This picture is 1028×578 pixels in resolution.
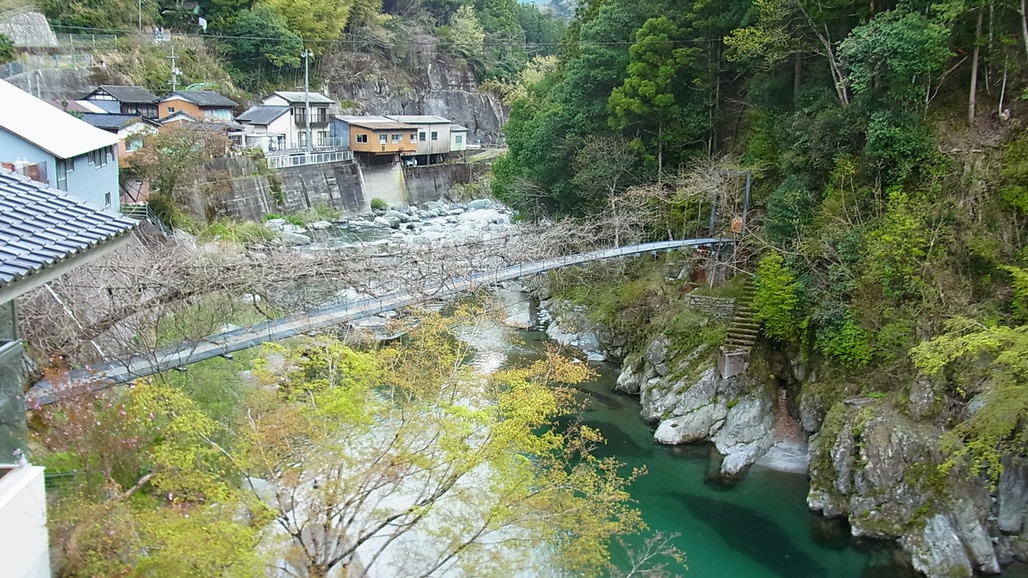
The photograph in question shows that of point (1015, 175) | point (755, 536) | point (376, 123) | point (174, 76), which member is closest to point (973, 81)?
point (1015, 175)

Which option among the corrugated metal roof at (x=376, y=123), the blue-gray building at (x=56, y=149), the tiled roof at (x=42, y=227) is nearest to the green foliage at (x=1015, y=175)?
the tiled roof at (x=42, y=227)

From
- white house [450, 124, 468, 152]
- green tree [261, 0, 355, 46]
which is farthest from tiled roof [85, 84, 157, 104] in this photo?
white house [450, 124, 468, 152]

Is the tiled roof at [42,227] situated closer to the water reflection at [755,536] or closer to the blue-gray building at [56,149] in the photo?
the blue-gray building at [56,149]

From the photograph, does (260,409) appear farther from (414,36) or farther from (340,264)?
(414,36)

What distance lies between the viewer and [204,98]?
90.0 feet

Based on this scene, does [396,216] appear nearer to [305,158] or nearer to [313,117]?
[305,158]

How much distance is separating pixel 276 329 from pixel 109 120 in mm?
16887

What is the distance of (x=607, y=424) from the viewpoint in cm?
1367

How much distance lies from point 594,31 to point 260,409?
1407cm

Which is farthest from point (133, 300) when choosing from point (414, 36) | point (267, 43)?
point (414, 36)

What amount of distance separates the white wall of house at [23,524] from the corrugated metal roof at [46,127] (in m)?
10.8

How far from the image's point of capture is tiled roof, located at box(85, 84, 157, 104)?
83.9ft

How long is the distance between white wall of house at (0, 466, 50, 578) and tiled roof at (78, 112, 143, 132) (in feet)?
70.3

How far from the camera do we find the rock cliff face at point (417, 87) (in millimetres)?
37344
